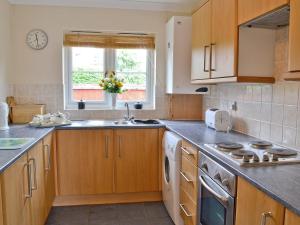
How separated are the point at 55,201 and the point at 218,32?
7.77 ft

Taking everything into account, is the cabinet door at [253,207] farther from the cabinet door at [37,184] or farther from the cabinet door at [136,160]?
the cabinet door at [136,160]

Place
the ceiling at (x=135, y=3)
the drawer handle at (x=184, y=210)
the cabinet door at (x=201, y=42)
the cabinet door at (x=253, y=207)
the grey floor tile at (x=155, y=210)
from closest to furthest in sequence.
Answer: the cabinet door at (x=253, y=207)
the drawer handle at (x=184, y=210)
the cabinet door at (x=201, y=42)
the grey floor tile at (x=155, y=210)
the ceiling at (x=135, y=3)

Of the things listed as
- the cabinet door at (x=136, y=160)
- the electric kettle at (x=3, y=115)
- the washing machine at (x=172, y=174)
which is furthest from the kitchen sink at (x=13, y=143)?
the washing machine at (x=172, y=174)

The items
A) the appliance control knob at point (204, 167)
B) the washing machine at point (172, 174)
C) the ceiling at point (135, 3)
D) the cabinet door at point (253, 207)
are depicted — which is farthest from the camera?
the ceiling at point (135, 3)

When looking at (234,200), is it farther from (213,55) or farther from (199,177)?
(213,55)

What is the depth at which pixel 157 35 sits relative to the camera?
3535 mm

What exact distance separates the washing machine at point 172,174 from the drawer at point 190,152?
0.08 m

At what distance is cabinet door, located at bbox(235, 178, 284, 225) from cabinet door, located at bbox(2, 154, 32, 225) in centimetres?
121

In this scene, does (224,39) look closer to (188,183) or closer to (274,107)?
(274,107)

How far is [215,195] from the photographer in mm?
1648

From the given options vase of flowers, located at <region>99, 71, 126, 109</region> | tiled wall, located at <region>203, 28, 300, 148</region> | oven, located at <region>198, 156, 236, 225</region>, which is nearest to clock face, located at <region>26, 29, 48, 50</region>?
vase of flowers, located at <region>99, 71, 126, 109</region>

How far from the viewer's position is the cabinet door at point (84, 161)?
115 inches

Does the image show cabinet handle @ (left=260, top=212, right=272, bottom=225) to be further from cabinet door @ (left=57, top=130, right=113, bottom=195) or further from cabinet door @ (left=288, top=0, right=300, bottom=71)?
cabinet door @ (left=57, top=130, right=113, bottom=195)

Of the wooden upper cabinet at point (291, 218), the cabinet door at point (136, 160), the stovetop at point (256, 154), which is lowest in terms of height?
the cabinet door at point (136, 160)
